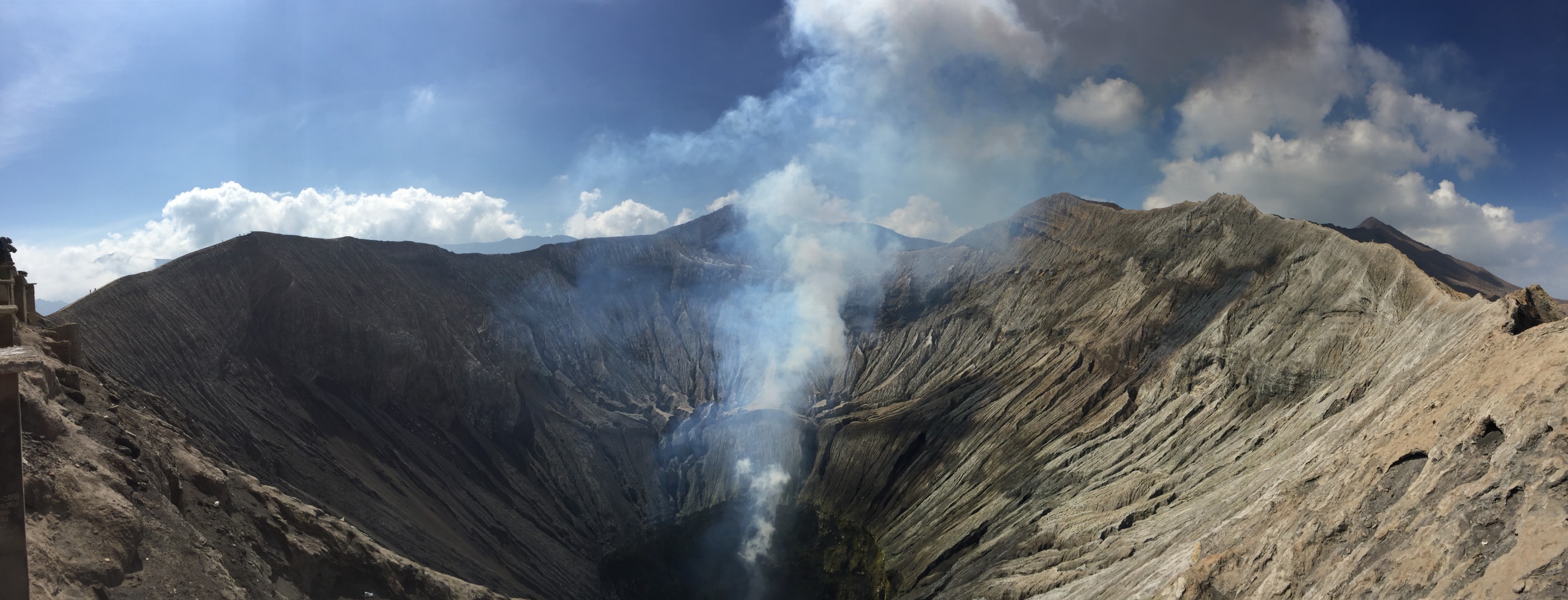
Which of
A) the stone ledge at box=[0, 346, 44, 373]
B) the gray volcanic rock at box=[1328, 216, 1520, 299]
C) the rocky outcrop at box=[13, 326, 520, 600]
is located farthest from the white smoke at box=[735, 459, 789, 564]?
the gray volcanic rock at box=[1328, 216, 1520, 299]

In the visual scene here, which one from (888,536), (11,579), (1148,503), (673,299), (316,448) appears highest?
(673,299)

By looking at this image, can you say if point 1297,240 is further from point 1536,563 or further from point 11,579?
point 11,579

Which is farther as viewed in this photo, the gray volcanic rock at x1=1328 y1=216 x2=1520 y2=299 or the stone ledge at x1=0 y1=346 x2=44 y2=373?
the gray volcanic rock at x1=1328 y1=216 x2=1520 y2=299

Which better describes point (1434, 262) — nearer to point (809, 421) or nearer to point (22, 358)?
point (809, 421)

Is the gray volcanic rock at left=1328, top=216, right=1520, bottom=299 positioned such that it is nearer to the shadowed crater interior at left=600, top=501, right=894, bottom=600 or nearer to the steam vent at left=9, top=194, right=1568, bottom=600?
the steam vent at left=9, top=194, right=1568, bottom=600

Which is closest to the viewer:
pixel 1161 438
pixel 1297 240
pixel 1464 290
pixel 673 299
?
pixel 1161 438

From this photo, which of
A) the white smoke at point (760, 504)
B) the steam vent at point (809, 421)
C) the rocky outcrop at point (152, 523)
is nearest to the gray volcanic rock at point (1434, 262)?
the steam vent at point (809, 421)

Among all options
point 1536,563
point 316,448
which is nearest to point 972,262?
point 316,448

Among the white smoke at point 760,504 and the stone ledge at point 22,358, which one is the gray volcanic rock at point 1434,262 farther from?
the stone ledge at point 22,358
